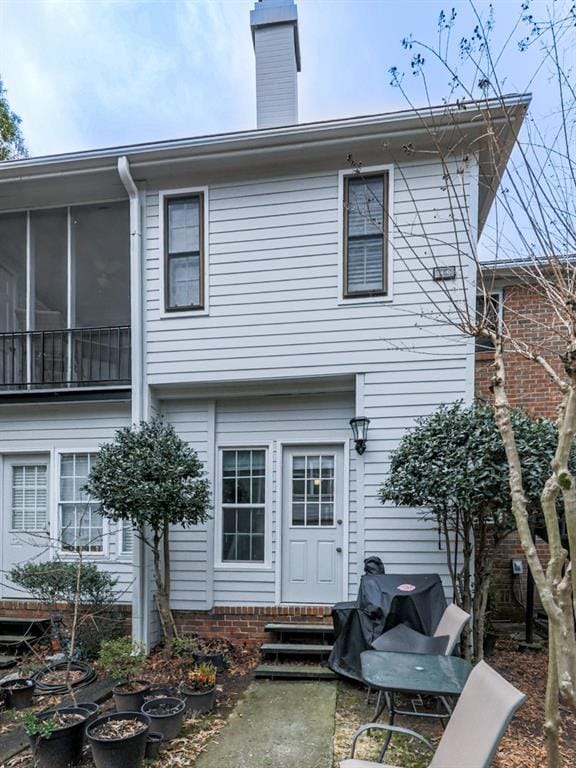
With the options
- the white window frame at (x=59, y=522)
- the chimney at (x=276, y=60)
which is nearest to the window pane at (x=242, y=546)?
the white window frame at (x=59, y=522)

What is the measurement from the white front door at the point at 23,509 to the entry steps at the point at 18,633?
1.35ft

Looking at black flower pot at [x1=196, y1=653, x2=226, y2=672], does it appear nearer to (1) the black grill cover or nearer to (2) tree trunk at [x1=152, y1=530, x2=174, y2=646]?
(2) tree trunk at [x1=152, y1=530, x2=174, y2=646]

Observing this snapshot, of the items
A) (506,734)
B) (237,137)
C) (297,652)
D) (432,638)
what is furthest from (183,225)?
(506,734)

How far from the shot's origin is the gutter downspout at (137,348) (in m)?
5.45

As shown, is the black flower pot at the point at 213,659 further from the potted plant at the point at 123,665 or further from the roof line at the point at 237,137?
the roof line at the point at 237,137

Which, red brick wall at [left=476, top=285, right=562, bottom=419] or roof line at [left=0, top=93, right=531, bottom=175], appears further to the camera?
red brick wall at [left=476, top=285, right=562, bottom=419]

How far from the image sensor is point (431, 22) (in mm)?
3291

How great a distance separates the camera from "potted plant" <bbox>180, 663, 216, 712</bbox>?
3959 mm

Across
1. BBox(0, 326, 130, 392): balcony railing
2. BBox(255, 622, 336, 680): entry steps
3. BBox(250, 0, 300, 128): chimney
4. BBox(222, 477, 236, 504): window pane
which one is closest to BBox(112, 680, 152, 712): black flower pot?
BBox(255, 622, 336, 680): entry steps

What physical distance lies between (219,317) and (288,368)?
104cm

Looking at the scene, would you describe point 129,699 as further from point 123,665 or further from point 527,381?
point 527,381

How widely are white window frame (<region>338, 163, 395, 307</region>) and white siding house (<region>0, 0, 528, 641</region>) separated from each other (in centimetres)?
2

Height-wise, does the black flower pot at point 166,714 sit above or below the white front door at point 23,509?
below

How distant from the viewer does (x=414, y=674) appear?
3070 mm
